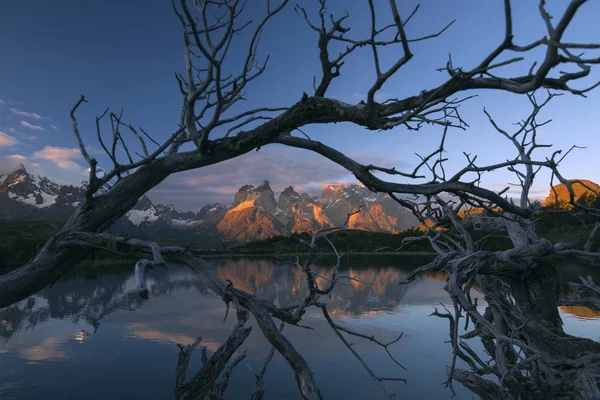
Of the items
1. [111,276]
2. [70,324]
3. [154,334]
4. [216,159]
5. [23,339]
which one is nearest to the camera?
[216,159]

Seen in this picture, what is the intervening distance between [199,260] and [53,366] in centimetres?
2418

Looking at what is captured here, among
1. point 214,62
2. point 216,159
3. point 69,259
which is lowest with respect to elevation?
point 69,259

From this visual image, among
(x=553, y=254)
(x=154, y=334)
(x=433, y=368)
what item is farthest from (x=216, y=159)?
(x=154, y=334)

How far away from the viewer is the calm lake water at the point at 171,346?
61.4 ft

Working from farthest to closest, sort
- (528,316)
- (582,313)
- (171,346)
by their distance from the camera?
1. (582,313)
2. (171,346)
3. (528,316)

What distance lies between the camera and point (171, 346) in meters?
26.2

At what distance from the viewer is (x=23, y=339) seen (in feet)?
89.7

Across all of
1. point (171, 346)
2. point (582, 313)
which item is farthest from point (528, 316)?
point (582, 313)

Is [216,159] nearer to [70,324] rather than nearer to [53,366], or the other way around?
[53,366]

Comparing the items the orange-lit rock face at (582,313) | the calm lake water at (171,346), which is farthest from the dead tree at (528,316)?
the orange-lit rock face at (582,313)

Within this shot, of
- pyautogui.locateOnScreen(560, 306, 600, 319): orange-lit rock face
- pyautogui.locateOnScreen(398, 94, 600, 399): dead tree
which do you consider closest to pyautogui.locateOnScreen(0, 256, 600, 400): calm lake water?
pyautogui.locateOnScreen(560, 306, 600, 319): orange-lit rock face

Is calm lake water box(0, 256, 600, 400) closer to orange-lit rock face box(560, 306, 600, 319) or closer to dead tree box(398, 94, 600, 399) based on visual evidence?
orange-lit rock face box(560, 306, 600, 319)

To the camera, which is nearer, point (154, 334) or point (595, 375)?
point (595, 375)

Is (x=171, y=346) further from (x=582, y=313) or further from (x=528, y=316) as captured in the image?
(x=582, y=313)
